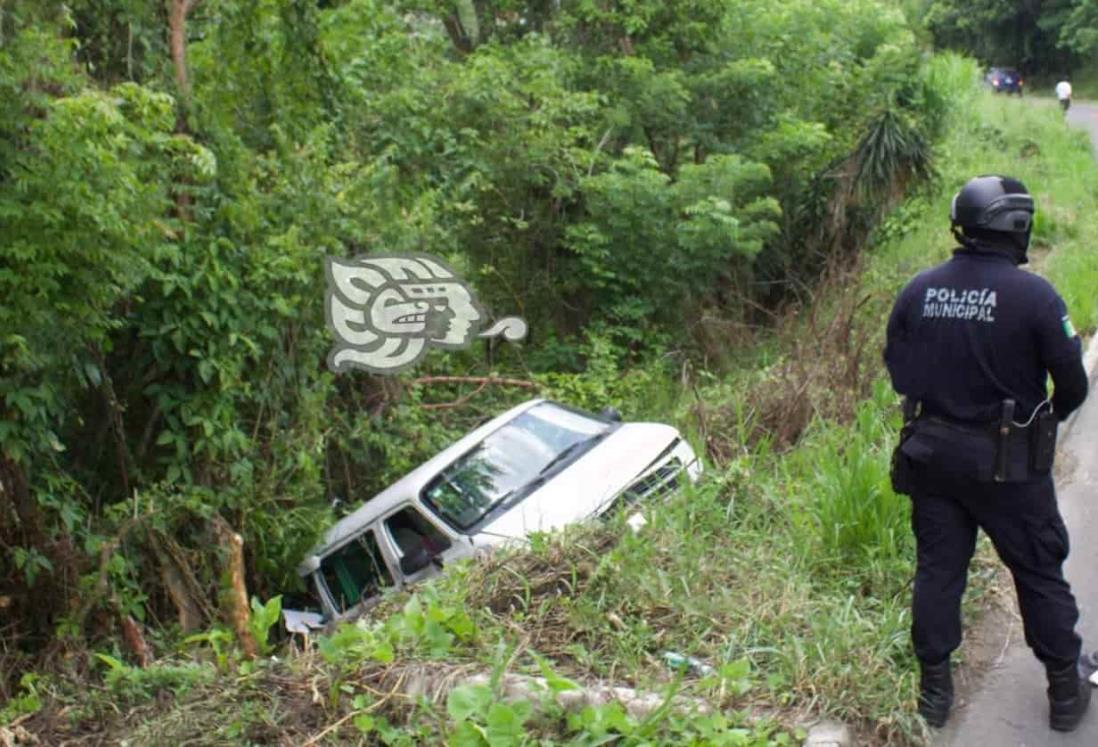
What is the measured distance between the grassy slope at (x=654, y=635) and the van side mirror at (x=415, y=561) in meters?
2.01

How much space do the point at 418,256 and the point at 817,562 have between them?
15.9ft

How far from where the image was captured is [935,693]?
409 centimetres

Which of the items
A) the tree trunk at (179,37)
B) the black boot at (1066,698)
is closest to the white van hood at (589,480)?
the black boot at (1066,698)

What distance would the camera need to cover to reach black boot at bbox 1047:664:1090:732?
4.05m

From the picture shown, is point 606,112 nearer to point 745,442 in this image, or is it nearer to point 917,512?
point 745,442

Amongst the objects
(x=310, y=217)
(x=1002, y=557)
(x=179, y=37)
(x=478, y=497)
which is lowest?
(x=478, y=497)

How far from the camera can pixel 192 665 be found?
4469 millimetres

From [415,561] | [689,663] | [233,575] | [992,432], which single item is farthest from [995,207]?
[233,575]

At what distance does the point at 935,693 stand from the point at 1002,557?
0.51 meters

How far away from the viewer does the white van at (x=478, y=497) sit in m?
7.38

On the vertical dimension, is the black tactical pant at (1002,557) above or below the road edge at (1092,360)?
above

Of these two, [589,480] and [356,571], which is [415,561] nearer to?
[356,571]

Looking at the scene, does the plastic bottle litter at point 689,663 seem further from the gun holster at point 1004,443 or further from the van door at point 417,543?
the van door at point 417,543

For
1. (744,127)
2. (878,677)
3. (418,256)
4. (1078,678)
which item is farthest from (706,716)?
(744,127)
